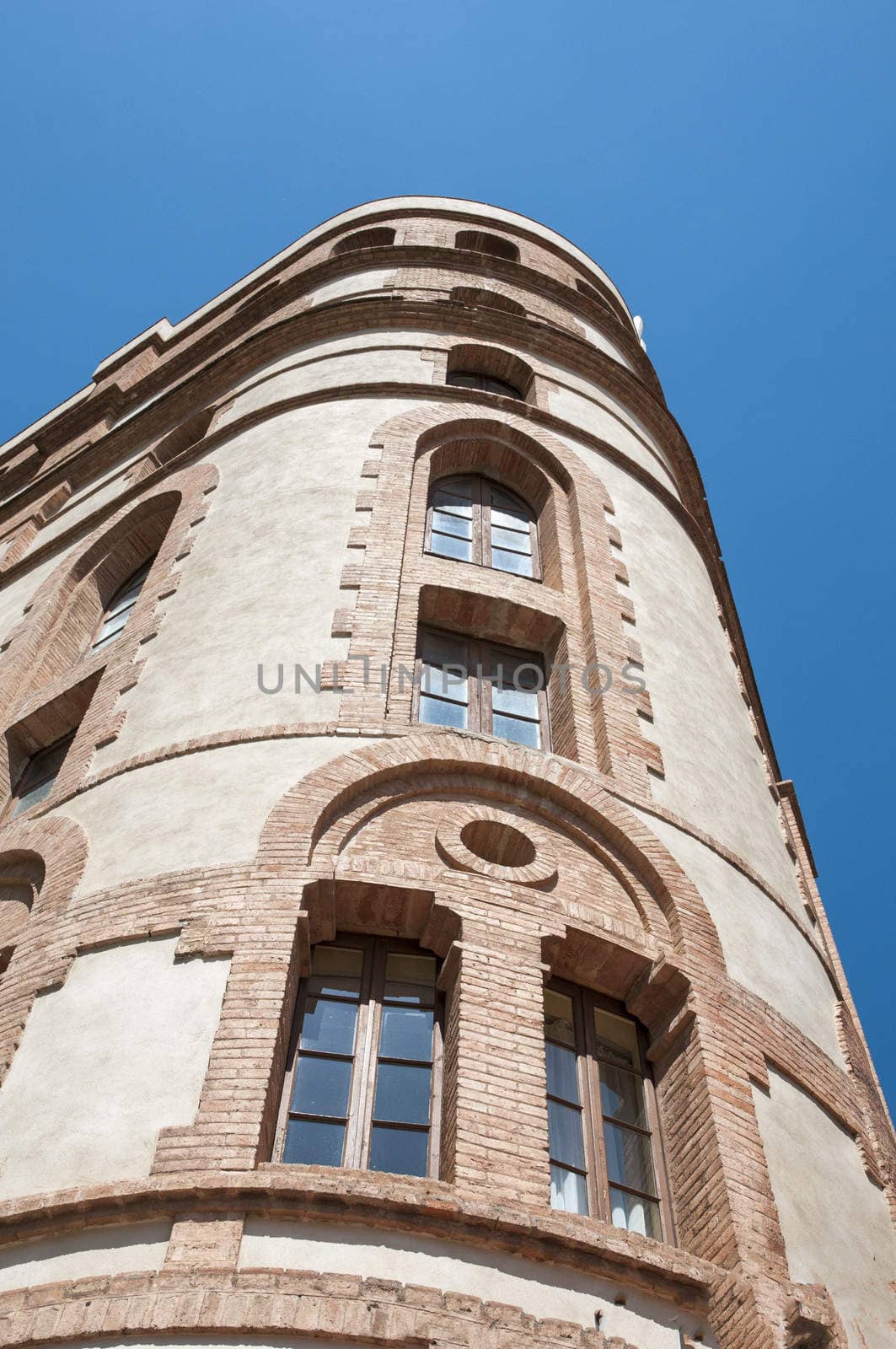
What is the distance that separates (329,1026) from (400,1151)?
92 cm

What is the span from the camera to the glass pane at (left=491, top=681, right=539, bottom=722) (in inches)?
443

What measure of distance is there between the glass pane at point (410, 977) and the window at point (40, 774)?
4.94 m

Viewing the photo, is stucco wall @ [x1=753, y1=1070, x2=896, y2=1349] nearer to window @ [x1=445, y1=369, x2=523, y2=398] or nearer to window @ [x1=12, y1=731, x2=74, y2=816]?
window @ [x1=12, y1=731, x2=74, y2=816]

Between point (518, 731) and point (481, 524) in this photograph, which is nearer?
point (518, 731)

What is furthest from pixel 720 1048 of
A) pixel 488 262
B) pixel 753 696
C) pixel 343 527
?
pixel 488 262

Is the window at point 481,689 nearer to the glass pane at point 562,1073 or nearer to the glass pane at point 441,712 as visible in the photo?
the glass pane at point 441,712

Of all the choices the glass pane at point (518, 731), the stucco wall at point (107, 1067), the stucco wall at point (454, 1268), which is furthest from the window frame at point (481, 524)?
the stucco wall at point (454, 1268)

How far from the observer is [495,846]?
920 centimetres

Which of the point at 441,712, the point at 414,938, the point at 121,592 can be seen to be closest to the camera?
the point at 414,938

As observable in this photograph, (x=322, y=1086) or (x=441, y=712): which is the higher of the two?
(x=441, y=712)

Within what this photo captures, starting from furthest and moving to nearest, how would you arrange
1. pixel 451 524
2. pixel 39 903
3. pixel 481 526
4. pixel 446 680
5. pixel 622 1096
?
1. pixel 481 526
2. pixel 451 524
3. pixel 446 680
4. pixel 39 903
5. pixel 622 1096

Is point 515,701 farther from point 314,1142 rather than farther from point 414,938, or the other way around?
point 314,1142

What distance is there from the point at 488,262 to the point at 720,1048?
45.2ft

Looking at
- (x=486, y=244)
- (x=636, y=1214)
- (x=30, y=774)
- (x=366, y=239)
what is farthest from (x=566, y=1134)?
(x=366, y=239)
